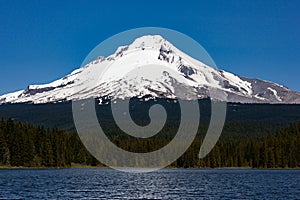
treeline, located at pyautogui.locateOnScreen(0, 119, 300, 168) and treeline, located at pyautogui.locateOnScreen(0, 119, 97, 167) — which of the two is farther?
treeline, located at pyautogui.locateOnScreen(0, 119, 300, 168)

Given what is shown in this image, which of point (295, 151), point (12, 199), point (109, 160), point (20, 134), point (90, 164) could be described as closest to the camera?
point (12, 199)

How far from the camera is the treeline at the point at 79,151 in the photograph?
136 metres

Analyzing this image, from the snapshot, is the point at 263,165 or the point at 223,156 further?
the point at 223,156

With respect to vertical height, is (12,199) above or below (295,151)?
below

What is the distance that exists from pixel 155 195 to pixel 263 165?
10582cm

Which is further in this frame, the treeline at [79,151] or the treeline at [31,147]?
the treeline at [79,151]

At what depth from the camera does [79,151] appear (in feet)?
579

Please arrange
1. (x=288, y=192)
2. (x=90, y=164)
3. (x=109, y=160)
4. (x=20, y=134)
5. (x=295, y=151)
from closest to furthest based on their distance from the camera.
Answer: (x=288, y=192), (x=20, y=134), (x=295, y=151), (x=90, y=164), (x=109, y=160)

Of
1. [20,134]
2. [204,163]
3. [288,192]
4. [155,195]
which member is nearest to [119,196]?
[155,195]

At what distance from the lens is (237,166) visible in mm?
186500

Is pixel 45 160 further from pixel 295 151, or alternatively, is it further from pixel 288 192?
pixel 288 192

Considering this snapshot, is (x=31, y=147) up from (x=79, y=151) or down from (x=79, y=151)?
down

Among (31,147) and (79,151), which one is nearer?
(31,147)

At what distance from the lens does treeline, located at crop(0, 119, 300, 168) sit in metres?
136
